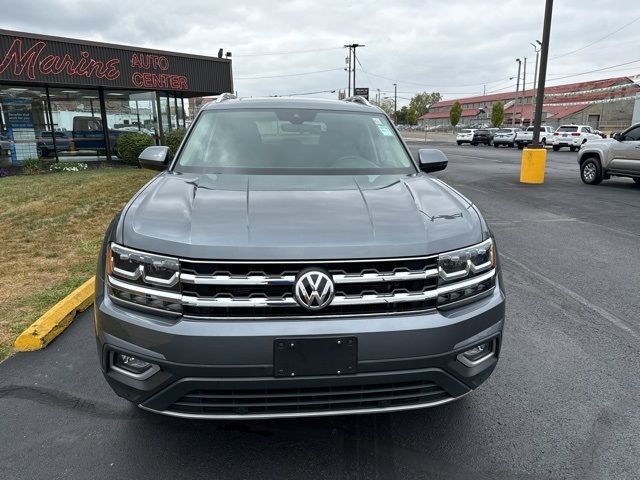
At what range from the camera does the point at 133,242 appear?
7.31 ft

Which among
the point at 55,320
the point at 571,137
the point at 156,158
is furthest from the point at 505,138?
the point at 55,320

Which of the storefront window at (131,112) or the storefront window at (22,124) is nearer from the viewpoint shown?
the storefront window at (22,124)

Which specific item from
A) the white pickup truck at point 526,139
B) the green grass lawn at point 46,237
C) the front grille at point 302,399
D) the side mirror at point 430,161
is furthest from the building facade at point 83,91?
the white pickup truck at point 526,139

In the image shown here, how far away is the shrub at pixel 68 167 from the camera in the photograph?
15.3 m

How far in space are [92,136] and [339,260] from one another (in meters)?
18.4

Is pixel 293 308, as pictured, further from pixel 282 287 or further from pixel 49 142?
pixel 49 142

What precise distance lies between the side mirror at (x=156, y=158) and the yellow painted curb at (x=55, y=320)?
1.39 m

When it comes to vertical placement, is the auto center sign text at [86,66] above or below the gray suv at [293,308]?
above

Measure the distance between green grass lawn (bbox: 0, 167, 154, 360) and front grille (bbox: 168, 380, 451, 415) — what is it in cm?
226

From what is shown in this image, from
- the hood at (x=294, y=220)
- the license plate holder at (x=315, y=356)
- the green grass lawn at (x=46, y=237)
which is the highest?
the hood at (x=294, y=220)

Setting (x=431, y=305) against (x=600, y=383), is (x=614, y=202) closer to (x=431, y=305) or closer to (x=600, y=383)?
(x=600, y=383)

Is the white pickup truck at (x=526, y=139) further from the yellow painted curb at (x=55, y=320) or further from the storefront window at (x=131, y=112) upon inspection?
the yellow painted curb at (x=55, y=320)

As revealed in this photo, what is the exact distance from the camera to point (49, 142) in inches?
658

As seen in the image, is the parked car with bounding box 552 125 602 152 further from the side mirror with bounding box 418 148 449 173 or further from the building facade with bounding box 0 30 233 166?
the side mirror with bounding box 418 148 449 173
